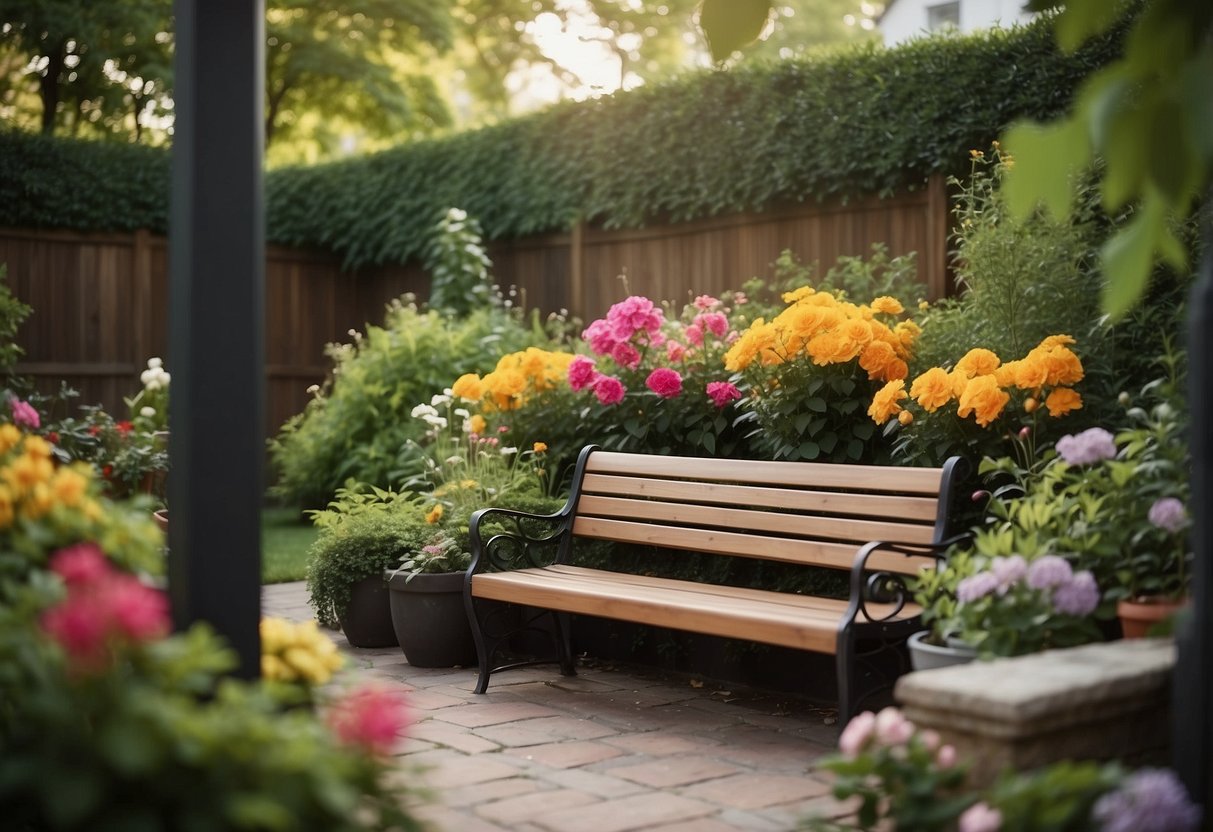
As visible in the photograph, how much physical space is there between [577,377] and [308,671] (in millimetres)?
2947

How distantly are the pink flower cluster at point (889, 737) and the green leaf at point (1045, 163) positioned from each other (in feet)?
4.91

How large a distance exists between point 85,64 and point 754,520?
49.4 ft

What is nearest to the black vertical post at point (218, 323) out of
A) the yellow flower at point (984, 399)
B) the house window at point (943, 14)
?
the yellow flower at point (984, 399)

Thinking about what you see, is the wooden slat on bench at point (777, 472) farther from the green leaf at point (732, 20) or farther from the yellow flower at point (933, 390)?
the green leaf at point (732, 20)

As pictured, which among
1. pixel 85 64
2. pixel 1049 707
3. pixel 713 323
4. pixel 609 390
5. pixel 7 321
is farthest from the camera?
pixel 85 64

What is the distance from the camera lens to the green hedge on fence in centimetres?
723

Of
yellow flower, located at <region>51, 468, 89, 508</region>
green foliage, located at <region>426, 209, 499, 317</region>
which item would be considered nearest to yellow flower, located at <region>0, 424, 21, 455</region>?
yellow flower, located at <region>51, 468, 89, 508</region>

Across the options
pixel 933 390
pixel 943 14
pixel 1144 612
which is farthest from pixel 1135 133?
pixel 943 14

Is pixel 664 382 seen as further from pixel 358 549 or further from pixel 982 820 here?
pixel 982 820

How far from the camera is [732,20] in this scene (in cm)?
126

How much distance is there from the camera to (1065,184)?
1485 millimetres

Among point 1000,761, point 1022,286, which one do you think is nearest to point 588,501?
point 1022,286

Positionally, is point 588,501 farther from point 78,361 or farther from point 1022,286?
point 78,361

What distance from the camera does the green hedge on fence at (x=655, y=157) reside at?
723 cm
